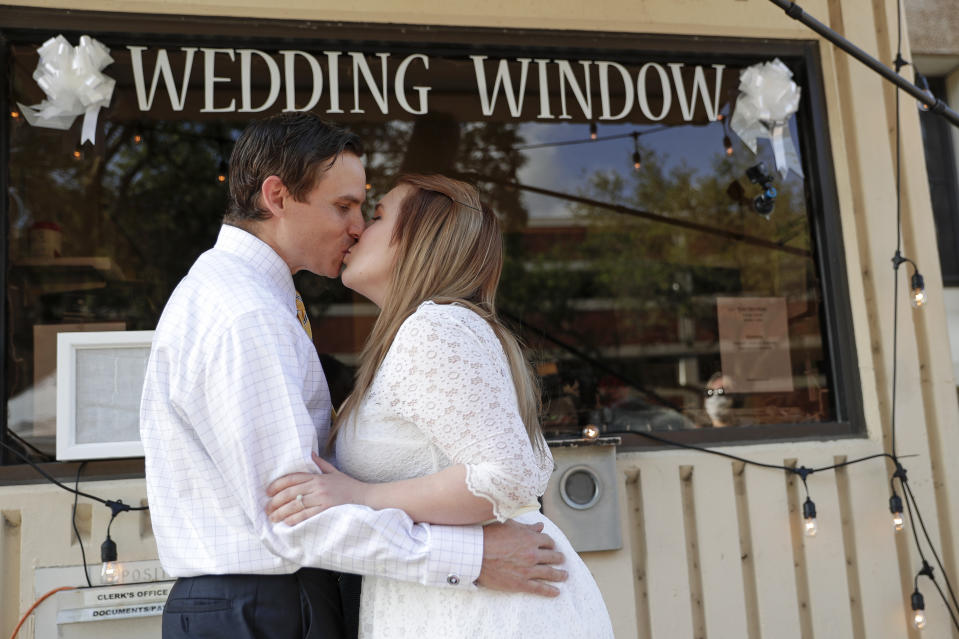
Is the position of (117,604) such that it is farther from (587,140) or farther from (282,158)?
(587,140)

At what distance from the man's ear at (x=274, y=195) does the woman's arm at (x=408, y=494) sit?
58cm

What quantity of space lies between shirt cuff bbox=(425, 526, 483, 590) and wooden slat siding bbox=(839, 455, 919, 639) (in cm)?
242

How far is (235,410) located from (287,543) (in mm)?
257

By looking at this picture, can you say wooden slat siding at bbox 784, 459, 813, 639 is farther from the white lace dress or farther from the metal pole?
the white lace dress

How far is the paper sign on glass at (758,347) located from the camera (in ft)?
12.9

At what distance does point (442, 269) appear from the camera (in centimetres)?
182

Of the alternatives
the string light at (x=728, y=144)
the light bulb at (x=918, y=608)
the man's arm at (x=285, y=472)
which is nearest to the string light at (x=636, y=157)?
the string light at (x=728, y=144)

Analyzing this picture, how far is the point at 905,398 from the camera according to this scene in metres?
3.57

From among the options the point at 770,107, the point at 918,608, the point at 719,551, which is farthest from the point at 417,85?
the point at 918,608

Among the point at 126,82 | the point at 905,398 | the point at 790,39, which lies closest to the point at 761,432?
the point at 905,398

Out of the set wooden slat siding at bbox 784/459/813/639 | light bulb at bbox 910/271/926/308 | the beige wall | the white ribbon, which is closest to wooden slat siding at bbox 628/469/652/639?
the beige wall

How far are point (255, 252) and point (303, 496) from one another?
22.4 inches

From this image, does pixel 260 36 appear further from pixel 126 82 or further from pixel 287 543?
pixel 287 543

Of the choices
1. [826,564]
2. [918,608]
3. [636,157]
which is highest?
[636,157]
